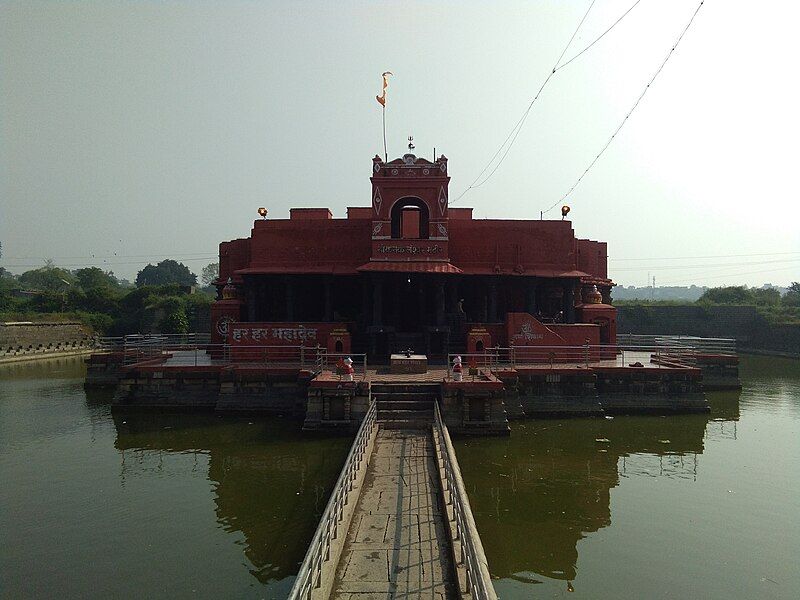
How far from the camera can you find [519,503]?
1209cm

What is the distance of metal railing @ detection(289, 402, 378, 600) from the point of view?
6324 mm

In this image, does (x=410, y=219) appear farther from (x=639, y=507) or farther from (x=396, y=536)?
(x=396, y=536)

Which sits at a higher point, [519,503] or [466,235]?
[466,235]

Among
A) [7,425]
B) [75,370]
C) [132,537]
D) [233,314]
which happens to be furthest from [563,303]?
[75,370]

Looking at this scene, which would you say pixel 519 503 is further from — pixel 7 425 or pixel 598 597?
pixel 7 425

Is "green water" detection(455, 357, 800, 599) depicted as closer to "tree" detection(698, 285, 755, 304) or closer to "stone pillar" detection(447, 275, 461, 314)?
"stone pillar" detection(447, 275, 461, 314)

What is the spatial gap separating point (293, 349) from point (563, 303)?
13.2 metres

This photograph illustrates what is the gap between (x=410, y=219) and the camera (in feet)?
102

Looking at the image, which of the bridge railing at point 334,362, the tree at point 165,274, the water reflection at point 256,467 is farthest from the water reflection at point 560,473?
the tree at point 165,274

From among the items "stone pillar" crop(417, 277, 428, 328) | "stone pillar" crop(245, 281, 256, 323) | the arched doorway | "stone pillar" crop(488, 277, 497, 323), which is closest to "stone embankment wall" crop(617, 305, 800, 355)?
"stone pillar" crop(488, 277, 497, 323)

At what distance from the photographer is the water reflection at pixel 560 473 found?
10.0m

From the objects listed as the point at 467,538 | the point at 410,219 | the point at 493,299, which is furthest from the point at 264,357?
the point at 467,538

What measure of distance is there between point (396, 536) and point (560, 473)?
6.67m

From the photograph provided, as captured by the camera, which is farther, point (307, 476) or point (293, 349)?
point (293, 349)
